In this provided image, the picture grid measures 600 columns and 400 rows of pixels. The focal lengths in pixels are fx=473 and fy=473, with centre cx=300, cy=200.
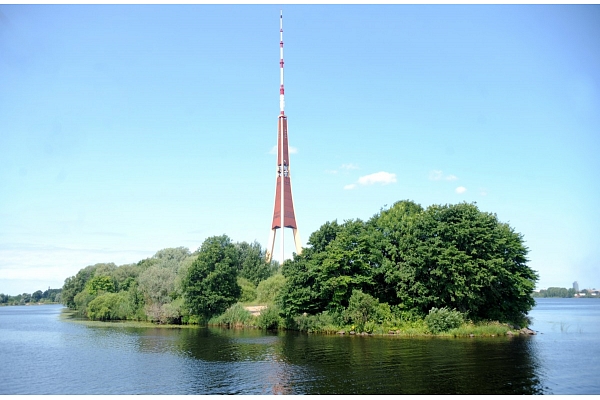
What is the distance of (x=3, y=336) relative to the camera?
136ft

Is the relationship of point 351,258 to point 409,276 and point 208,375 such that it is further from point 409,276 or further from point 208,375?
point 208,375

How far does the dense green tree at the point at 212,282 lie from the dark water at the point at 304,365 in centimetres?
1316

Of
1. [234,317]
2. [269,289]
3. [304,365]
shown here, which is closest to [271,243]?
[269,289]

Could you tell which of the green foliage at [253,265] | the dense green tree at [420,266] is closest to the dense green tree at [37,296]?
the green foliage at [253,265]

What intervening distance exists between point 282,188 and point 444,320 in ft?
143

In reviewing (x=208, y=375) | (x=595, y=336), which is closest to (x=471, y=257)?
(x=595, y=336)

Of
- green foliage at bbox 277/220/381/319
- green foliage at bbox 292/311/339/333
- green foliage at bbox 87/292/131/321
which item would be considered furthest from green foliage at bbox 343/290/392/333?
green foliage at bbox 87/292/131/321

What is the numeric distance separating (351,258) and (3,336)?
3125cm

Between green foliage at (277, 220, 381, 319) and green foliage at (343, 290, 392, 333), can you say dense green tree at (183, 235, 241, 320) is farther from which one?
green foliage at (343, 290, 392, 333)

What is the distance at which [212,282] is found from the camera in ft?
167

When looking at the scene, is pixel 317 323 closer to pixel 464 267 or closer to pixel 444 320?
pixel 444 320

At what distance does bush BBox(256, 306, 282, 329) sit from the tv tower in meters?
28.5

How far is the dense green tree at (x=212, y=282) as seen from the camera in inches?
1991

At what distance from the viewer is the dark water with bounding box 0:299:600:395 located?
65.0ft
